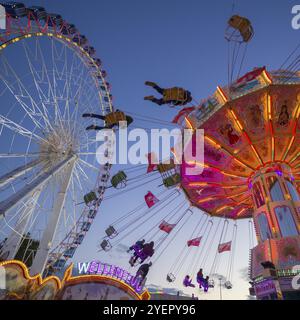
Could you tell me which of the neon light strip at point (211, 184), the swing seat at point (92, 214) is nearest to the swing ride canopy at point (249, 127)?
the neon light strip at point (211, 184)

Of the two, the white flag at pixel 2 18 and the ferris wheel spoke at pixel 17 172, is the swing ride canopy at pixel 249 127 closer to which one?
the ferris wheel spoke at pixel 17 172

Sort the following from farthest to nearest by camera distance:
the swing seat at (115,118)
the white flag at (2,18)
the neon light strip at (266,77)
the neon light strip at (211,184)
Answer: the neon light strip at (211,184) → the swing seat at (115,118) → the white flag at (2,18) → the neon light strip at (266,77)

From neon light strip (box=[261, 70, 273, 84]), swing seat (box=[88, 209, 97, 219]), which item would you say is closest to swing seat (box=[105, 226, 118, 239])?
swing seat (box=[88, 209, 97, 219])

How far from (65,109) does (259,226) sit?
49.8 ft

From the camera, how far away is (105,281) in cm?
1502

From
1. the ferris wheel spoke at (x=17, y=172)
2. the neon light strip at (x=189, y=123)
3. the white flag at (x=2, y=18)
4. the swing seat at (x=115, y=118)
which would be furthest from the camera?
the swing seat at (x=115, y=118)

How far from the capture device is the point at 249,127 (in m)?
17.4

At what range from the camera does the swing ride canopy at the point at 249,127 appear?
16.4 meters

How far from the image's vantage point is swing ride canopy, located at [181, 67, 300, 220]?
16375 millimetres

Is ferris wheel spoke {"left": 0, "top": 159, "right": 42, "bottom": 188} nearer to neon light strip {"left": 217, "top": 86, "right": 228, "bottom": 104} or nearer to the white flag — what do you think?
the white flag

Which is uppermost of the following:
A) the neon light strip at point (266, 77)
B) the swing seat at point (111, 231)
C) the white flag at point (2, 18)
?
the white flag at point (2, 18)

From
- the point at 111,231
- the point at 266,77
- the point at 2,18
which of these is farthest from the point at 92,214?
the point at 266,77
